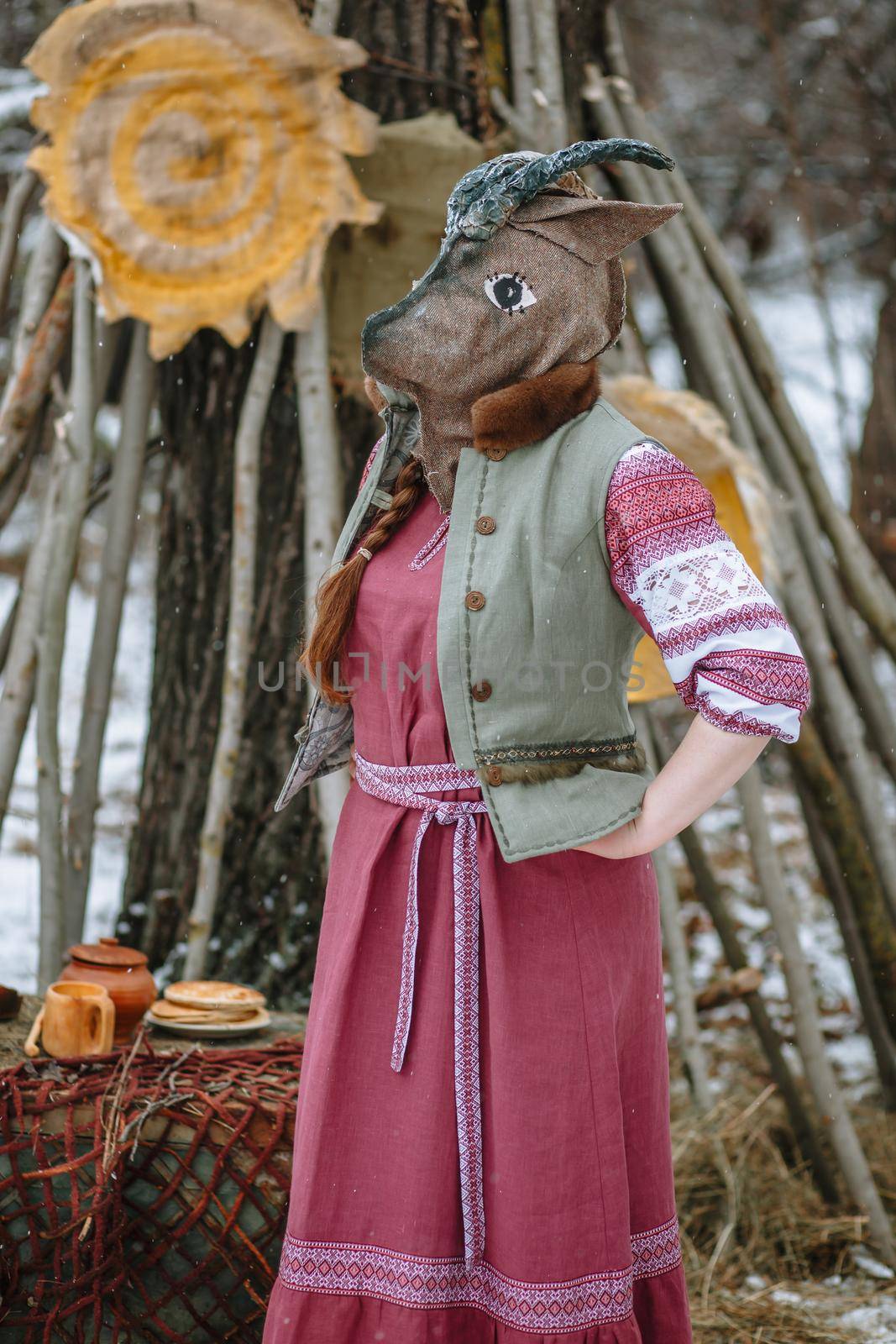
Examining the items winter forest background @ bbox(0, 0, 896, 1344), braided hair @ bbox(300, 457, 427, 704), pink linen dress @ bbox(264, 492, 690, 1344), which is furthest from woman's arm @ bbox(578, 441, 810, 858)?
winter forest background @ bbox(0, 0, 896, 1344)

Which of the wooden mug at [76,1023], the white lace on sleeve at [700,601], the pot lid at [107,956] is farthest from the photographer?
the pot lid at [107,956]

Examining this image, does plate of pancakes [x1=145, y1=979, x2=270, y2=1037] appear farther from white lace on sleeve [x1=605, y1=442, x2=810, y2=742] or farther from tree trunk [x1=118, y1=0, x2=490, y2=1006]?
white lace on sleeve [x1=605, y1=442, x2=810, y2=742]

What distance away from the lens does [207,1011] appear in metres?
1.90

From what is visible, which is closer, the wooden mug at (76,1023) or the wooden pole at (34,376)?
the wooden mug at (76,1023)

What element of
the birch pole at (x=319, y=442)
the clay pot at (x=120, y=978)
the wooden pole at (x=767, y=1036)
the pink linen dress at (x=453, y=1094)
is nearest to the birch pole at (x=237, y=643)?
the birch pole at (x=319, y=442)

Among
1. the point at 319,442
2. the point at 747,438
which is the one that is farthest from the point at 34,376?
the point at 747,438

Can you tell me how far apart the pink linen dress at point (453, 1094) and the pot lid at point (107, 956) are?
0.62m

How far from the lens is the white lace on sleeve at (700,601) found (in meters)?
1.15

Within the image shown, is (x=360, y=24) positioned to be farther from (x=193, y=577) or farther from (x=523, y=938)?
(x=523, y=938)

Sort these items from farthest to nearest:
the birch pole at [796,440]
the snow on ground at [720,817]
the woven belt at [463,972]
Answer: the snow on ground at [720,817]
the birch pole at [796,440]
the woven belt at [463,972]

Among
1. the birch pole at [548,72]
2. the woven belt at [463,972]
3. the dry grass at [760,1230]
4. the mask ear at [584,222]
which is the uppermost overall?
the birch pole at [548,72]

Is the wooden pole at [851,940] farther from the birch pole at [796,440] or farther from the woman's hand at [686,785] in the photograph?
the woman's hand at [686,785]

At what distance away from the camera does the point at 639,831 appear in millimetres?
1243

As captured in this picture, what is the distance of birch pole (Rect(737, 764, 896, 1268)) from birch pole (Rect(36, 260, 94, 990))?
145 centimetres
